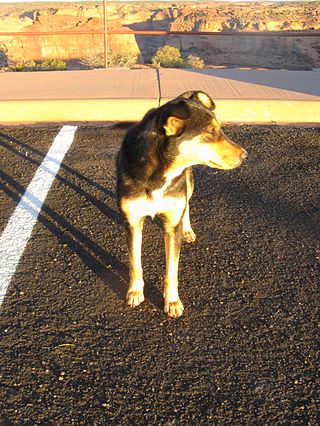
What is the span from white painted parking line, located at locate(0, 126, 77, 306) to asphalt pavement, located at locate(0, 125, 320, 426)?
77 mm

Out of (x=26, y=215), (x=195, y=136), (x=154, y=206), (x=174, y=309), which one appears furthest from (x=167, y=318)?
(x=26, y=215)

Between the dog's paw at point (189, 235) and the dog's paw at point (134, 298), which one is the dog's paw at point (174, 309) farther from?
the dog's paw at point (189, 235)

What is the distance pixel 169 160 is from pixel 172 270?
2.79 feet

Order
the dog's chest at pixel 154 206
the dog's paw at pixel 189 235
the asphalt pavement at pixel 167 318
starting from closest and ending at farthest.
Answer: the asphalt pavement at pixel 167 318, the dog's chest at pixel 154 206, the dog's paw at pixel 189 235

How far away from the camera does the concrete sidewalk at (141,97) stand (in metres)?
7.57

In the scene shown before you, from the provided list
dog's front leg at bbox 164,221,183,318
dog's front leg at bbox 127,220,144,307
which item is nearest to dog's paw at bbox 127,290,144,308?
dog's front leg at bbox 127,220,144,307

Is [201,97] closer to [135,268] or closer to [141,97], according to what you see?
[135,268]

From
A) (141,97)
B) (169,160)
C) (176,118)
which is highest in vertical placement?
(176,118)

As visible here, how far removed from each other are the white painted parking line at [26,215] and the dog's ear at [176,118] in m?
1.83

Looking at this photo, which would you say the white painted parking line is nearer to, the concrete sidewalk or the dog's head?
the concrete sidewalk

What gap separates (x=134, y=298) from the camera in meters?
3.52

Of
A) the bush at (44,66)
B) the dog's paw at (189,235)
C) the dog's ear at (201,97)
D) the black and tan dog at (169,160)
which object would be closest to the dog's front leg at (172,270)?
the black and tan dog at (169,160)

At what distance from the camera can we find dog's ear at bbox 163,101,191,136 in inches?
108

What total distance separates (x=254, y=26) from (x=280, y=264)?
47.2 meters
